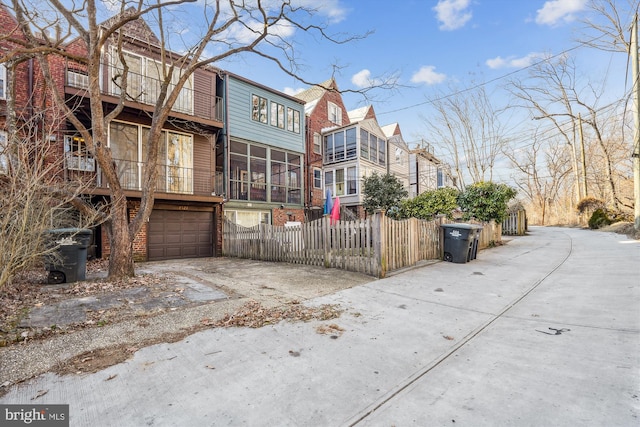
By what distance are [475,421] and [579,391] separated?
3.22 ft

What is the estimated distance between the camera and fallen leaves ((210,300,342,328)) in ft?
12.3

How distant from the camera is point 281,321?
3.83 metres

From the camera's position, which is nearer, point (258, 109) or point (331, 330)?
point (331, 330)

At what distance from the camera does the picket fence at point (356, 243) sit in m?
6.50

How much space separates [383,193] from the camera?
1513 centimetres

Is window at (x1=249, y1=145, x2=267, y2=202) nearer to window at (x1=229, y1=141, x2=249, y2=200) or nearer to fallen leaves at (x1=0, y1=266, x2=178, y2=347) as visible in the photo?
window at (x1=229, y1=141, x2=249, y2=200)

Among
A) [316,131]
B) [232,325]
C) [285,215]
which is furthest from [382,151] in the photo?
[232,325]

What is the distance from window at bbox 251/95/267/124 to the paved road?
1263 cm

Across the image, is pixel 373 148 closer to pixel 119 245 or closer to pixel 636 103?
pixel 636 103

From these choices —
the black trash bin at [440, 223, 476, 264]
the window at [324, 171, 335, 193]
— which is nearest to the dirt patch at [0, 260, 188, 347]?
the black trash bin at [440, 223, 476, 264]

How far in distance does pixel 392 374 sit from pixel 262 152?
1442 cm

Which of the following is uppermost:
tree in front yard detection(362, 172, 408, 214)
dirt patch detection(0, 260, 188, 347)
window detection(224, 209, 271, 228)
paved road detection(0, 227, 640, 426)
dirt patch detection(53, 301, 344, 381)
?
tree in front yard detection(362, 172, 408, 214)

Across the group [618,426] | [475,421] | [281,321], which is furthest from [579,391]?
[281,321]

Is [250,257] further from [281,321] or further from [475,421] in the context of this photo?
[475,421]
